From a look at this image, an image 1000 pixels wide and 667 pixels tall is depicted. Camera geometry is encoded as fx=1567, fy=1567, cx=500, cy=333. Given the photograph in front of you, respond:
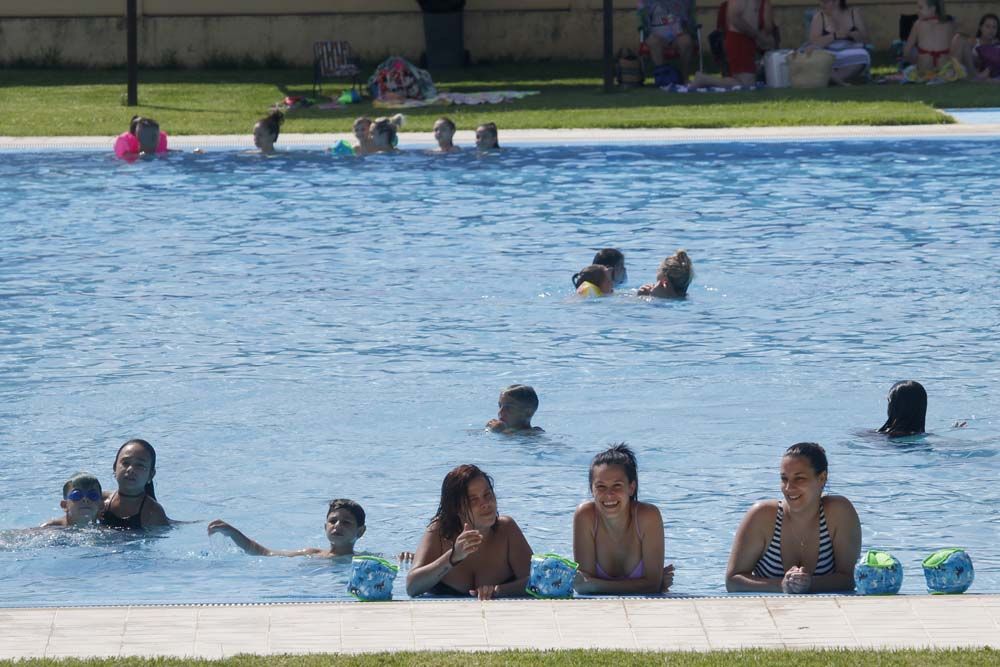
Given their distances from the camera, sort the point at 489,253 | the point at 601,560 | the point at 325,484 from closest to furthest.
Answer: the point at 601,560 < the point at 325,484 < the point at 489,253

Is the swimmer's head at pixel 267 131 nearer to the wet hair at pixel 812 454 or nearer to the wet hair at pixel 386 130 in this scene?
the wet hair at pixel 386 130

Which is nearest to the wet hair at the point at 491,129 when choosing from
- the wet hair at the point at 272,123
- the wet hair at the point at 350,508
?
the wet hair at the point at 272,123

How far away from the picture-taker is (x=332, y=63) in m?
24.3

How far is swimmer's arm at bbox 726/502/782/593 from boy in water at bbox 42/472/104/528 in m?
3.20

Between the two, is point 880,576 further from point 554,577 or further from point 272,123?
point 272,123

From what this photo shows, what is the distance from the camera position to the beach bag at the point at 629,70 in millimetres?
23578

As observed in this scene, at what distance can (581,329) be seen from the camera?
1206 centimetres

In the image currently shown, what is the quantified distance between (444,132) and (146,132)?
3592 millimetres

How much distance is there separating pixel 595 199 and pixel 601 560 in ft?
35.2

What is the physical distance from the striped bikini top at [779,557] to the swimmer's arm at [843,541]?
2 cm

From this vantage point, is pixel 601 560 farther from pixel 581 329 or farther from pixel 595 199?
pixel 595 199

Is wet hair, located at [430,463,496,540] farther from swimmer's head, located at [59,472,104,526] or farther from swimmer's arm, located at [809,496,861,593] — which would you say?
swimmer's head, located at [59,472,104,526]

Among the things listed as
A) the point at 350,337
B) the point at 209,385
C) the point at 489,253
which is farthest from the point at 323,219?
the point at 209,385

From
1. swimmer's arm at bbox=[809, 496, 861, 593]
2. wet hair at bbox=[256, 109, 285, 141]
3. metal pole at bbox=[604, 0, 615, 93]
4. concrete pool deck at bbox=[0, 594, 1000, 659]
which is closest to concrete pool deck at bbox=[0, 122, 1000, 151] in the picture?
wet hair at bbox=[256, 109, 285, 141]
